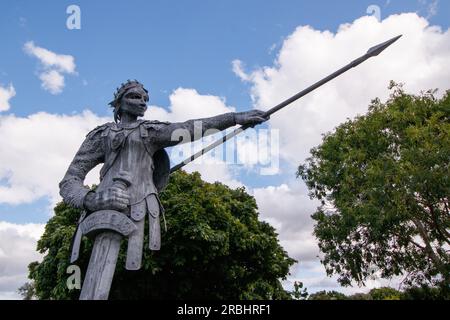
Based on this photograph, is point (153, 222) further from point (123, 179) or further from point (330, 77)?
point (330, 77)

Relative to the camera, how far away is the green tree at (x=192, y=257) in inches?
650

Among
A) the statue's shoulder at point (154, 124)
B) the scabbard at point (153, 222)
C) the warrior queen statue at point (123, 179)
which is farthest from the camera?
the statue's shoulder at point (154, 124)

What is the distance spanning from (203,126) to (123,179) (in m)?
1.15

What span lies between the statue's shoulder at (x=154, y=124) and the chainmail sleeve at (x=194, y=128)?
107 millimetres

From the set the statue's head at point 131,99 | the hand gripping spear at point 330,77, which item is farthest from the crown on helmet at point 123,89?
the hand gripping spear at point 330,77

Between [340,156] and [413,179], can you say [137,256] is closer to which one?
[413,179]

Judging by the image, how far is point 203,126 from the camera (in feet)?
17.9

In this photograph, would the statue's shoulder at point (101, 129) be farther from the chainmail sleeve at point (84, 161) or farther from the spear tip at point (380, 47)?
the spear tip at point (380, 47)

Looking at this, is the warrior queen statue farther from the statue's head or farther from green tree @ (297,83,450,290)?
green tree @ (297,83,450,290)

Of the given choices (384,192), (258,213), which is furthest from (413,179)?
(258,213)

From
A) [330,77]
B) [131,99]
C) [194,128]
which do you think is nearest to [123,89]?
[131,99]

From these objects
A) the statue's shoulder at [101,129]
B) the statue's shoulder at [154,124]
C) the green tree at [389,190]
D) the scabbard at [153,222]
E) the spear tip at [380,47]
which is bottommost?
the scabbard at [153,222]
